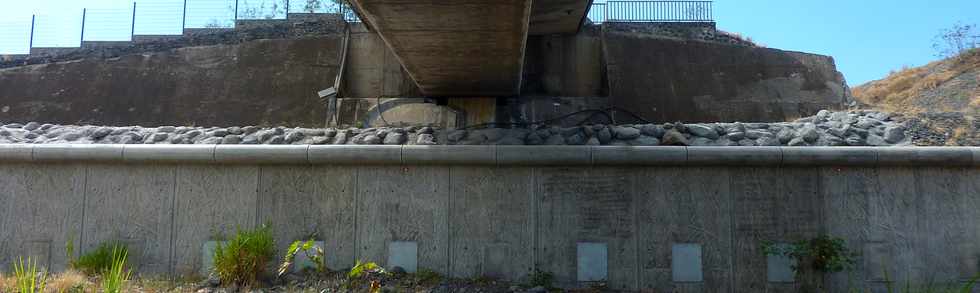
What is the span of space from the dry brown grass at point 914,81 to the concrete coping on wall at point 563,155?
580 cm

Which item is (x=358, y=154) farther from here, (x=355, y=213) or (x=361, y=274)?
(x=361, y=274)

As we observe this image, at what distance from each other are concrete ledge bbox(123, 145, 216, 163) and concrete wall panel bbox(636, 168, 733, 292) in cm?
593

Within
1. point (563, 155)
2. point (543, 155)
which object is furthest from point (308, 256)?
point (563, 155)

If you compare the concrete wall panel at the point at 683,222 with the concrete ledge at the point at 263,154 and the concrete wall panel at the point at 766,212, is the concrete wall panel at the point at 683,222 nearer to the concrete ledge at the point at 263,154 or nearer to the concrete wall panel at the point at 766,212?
the concrete wall panel at the point at 766,212

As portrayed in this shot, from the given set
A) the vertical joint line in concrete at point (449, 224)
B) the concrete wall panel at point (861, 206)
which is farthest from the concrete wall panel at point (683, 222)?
the vertical joint line in concrete at point (449, 224)

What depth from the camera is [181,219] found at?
8398mm

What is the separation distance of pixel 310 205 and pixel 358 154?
3.21 ft

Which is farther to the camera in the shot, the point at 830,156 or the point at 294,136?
the point at 294,136

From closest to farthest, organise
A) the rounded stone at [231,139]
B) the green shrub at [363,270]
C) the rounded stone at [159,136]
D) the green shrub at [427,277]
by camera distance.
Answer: the green shrub at [363,270] → the green shrub at [427,277] → the rounded stone at [231,139] → the rounded stone at [159,136]

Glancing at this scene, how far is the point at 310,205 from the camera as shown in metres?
8.34

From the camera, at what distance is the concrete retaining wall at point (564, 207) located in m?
8.03

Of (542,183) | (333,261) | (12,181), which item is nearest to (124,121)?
(12,181)

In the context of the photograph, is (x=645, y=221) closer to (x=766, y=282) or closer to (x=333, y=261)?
(x=766, y=282)

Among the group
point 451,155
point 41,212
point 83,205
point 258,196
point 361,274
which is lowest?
point 361,274
